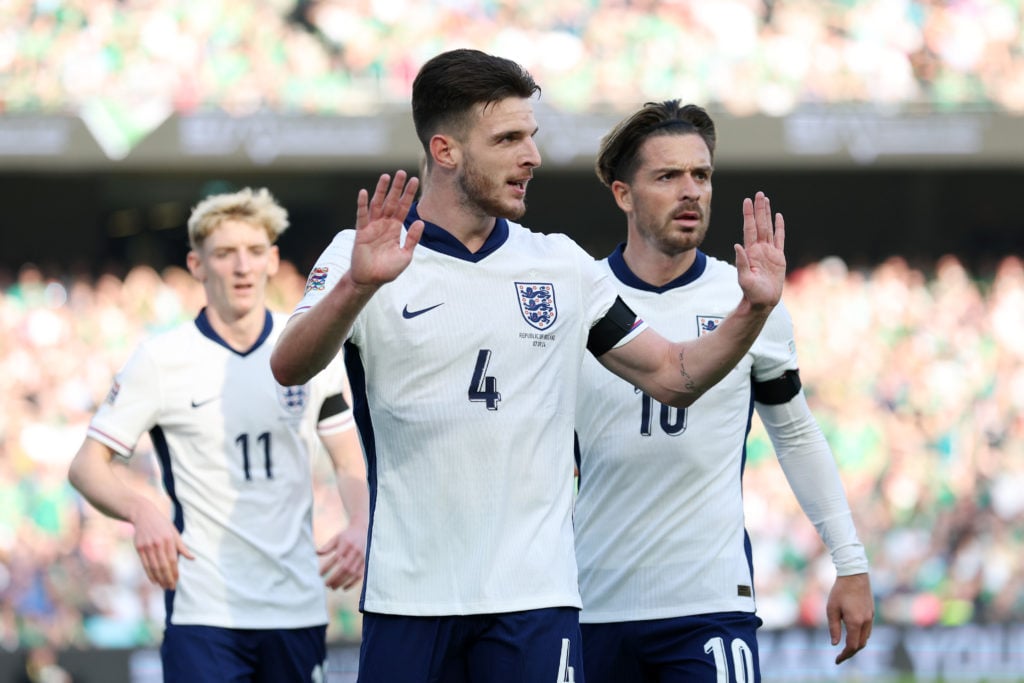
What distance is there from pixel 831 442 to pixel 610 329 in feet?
32.0

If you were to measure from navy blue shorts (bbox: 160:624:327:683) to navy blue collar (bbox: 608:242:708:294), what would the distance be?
5.77 ft

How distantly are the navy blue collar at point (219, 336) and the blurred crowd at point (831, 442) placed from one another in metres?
6.69

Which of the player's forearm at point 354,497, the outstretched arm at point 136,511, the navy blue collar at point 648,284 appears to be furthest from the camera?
the player's forearm at point 354,497

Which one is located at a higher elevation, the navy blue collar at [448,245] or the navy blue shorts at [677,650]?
the navy blue collar at [448,245]

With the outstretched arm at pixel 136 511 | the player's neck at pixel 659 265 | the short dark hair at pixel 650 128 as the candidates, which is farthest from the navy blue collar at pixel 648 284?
the outstretched arm at pixel 136 511

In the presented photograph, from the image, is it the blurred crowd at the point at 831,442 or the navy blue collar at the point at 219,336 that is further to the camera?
the blurred crowd at the point at 831,442

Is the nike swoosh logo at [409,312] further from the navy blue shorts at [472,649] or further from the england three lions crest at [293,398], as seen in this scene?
the england three lions crest at [293,398]

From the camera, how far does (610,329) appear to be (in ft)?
12.6

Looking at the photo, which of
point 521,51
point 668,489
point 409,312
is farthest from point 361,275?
point 521,51

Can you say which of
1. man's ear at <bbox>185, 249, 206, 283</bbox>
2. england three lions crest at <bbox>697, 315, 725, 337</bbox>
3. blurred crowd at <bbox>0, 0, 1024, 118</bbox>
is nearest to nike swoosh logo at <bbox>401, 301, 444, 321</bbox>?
england three lions crest at <bbox>697, 315, 725, 337</bbox>

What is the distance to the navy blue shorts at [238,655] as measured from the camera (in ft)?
16.8

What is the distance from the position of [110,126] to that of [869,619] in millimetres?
9674

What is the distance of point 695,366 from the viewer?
3766mm

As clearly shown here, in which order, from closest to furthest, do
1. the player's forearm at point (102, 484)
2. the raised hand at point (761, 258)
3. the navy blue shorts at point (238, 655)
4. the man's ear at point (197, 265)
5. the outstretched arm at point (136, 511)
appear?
the raised hand at point (761, 258), the outstretched arm at point (136, 511), the player's forearm at point (102, 484), the navy blue shorts at point (238, 655), the man's ear at point (197, 265)
